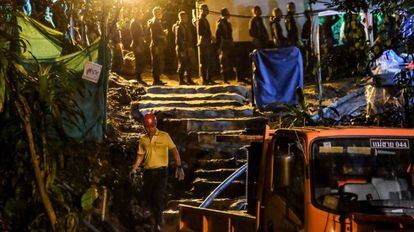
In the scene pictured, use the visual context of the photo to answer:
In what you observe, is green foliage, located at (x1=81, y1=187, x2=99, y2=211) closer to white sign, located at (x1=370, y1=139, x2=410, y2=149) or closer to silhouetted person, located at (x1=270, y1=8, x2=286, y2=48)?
white sign, located at (x1=370, y1=139, x2=410, y2=149)

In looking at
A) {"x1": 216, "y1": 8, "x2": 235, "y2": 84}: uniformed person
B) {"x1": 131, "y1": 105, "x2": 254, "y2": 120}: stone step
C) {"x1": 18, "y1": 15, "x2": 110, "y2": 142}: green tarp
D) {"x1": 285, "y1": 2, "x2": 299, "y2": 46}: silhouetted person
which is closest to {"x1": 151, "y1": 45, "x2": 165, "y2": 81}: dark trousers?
{"x1": 216, "y1": 8, "x2": 235, "y2": 84}: uniformed person

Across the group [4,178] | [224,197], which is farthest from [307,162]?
[224,197]

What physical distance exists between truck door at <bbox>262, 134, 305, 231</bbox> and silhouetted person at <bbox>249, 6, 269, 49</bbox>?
11.2m

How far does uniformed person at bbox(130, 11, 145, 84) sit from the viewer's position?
1789 centimetres

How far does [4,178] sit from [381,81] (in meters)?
8.39

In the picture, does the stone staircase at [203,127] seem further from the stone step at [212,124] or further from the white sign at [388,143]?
the white sign at [388,143]

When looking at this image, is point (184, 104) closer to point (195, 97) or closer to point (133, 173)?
point (195, 97)

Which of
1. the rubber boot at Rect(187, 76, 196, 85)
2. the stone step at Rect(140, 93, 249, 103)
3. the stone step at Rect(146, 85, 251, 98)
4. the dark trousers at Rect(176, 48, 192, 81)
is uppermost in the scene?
the dark trousers at Rect(176, 48, 192, 81)

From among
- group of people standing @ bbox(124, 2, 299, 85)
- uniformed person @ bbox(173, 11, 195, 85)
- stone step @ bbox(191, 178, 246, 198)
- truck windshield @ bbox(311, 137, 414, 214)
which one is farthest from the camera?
uniformed person @ bbox(173, 11, 195, 85)

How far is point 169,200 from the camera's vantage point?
11.4 metres

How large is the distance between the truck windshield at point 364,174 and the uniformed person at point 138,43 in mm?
12637

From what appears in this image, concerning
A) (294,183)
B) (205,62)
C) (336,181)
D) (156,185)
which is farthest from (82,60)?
(205,62)

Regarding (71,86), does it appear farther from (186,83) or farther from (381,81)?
(186,83)

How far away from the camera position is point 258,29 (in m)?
16.8
